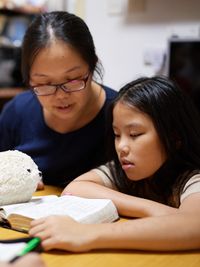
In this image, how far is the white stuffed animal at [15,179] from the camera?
94 centimetres

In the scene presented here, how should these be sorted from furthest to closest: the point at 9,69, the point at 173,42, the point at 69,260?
the point at 9,69 → the point at 173,42 → the point at 69,260

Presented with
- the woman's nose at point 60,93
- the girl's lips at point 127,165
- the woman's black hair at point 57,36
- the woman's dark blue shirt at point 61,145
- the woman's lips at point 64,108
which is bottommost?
the woman's dark blue shirt at point 61,145

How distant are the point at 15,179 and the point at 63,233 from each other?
262 millimetres

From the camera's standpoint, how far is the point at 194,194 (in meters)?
0.90

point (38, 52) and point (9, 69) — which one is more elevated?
point (38, 52)

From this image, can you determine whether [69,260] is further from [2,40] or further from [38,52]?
[2,40]

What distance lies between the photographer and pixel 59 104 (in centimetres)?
118

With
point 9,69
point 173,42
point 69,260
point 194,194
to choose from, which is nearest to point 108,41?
point 173,42

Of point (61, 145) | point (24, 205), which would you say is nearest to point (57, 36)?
point (61, 145)

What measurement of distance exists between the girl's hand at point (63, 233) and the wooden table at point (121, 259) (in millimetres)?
16

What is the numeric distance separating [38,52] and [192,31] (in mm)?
1114

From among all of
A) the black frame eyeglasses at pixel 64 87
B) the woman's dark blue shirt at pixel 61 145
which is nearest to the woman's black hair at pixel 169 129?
the black frame eyeglasses at pixel 64 87

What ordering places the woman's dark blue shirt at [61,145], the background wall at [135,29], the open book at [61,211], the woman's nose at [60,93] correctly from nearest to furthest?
the open book at [61,211] → the woman's nose at [60,93] → the woman's dark blue shirt at [61,145] → the background wall at [135,29]

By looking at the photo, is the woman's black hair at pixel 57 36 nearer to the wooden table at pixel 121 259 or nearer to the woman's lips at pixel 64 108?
the woman's lips at pixel 64 108
